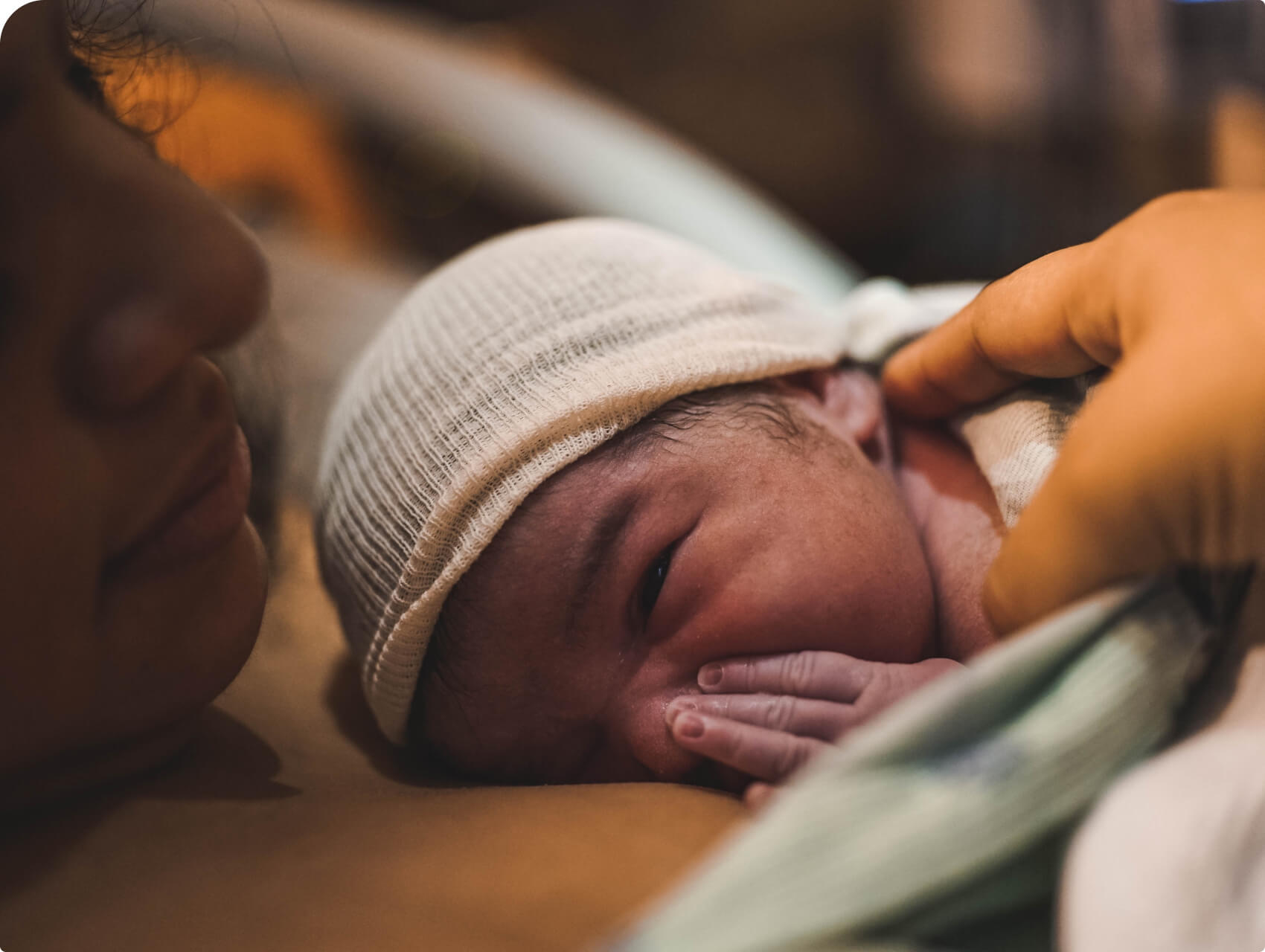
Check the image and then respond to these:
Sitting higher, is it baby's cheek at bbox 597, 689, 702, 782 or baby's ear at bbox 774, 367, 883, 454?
baby's ear at bbox 774, 367, 883, 454

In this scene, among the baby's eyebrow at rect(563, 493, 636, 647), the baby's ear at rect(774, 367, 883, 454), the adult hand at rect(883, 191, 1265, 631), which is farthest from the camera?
the baby's ear at rect(774, 367, 883, 454)

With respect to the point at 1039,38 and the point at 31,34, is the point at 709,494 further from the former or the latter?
the point at 1039,38

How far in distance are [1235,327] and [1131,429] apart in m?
0.06

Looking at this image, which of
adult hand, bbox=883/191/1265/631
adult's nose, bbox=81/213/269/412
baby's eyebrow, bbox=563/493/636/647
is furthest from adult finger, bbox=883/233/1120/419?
adult's nose, bbox=81/213/269/412

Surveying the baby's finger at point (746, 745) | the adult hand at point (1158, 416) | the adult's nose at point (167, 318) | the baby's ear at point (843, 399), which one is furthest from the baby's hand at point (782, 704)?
the adult's nose at point (167, 318)

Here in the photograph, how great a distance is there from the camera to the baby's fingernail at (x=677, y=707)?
0.60 meters

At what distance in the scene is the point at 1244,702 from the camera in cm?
42

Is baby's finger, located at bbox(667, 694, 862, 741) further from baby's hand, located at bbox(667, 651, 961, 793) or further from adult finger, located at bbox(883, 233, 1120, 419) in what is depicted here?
adult finger, located at bbox(883, 233, 1120, 419)

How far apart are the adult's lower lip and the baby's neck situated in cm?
46

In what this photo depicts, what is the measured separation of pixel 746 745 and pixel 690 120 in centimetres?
122

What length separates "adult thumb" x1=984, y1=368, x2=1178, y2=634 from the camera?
1.28ft

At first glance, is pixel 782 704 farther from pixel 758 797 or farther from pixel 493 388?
pixel 493 388

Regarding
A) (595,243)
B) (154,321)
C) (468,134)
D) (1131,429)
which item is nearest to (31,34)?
(154,321)

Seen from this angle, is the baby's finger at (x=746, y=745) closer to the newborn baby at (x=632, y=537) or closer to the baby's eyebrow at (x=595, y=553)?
the newborn baby at (x=632, y=537)
